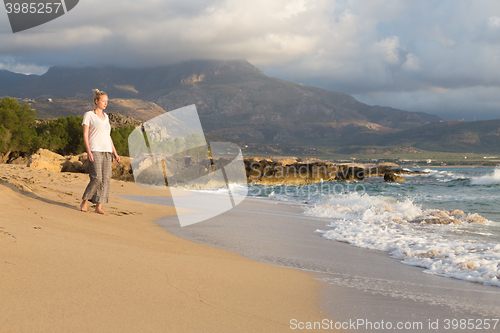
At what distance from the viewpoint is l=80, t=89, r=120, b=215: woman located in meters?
5.42

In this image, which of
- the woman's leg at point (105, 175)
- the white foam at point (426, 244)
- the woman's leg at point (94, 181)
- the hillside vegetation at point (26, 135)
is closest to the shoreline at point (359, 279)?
the white foam at point (426, 244)

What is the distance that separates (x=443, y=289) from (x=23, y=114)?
43.6 metres

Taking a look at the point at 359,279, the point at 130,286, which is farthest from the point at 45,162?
the point at 359,279

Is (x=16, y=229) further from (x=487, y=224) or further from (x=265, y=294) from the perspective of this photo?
(x=487, y=224)

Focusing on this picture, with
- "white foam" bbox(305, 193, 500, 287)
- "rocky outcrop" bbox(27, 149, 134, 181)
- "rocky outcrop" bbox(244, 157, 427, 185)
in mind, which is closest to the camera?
"white foam" bbox(305, 193, 500, 287)

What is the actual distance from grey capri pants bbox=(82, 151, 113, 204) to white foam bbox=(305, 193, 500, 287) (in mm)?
4276

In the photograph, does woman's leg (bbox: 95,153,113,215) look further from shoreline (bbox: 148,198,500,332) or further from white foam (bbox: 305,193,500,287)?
white foam (bbox: 305,193,500,287)

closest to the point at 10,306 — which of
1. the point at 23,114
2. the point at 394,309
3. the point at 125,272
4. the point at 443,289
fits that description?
the point at 125,272

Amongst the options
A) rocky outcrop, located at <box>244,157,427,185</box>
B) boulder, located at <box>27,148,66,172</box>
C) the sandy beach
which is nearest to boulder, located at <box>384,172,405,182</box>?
rocky outcrop, located at <box>244,157,427,185</box>

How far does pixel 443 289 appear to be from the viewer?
3520mm

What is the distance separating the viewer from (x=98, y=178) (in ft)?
18.3

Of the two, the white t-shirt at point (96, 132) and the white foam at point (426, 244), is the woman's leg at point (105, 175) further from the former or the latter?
the white foam at point (426, 244)

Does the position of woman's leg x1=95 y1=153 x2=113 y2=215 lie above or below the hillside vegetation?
below

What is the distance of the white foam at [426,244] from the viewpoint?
14.1ft
